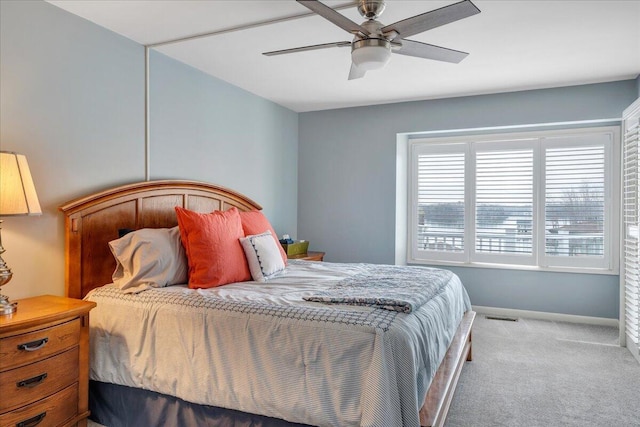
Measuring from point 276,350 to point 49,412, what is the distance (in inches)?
44.6

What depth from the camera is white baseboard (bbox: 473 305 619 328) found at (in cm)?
443

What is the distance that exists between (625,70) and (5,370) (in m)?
4.92

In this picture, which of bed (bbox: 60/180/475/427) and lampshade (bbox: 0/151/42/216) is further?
lampshade (bbox: 0/151/42/216)

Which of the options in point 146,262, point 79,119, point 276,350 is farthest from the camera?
point 79,119

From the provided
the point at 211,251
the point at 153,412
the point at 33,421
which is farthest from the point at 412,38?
the point at 33,421

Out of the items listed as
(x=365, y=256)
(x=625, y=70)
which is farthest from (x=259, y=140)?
(x=625, y=70)

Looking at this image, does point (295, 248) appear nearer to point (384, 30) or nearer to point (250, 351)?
point (250, 351)

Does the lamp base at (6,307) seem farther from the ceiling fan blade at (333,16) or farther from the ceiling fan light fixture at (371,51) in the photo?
the ceiling fan light fixture at (371,51)

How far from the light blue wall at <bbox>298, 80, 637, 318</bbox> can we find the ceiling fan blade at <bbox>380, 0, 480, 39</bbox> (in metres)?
2.70

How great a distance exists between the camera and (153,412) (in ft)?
7.40

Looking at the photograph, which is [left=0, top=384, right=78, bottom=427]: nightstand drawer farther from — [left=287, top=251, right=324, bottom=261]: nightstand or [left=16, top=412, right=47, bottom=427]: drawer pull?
[left=287, top=251, right=324, bottom=261]: nightstand

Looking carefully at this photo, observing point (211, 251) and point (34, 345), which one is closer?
point (34, 345)

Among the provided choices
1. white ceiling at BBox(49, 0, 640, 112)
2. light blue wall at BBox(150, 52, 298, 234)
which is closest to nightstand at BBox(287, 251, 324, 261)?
light blue wall at BBox(150, 52, 298, 234)

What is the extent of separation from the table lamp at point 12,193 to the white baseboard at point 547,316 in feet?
14.6
